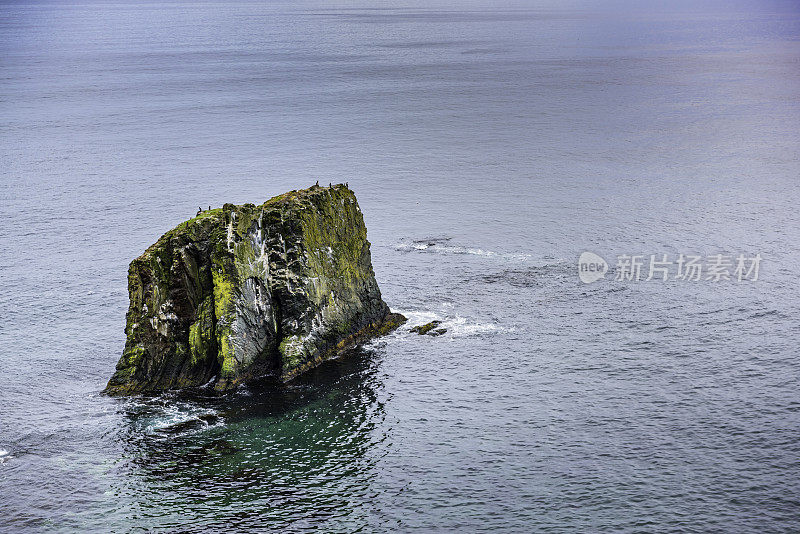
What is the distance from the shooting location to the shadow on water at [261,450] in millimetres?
44438

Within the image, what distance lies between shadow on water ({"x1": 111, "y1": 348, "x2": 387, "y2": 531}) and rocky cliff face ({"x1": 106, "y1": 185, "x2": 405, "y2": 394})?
2.23m

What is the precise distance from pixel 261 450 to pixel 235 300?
40.2 ft

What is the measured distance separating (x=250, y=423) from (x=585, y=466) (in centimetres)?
1988

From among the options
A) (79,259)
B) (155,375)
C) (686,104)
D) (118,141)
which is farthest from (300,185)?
(686,104)

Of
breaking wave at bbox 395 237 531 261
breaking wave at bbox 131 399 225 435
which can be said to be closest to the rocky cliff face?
breaking wave at bbox 131 399 225 435

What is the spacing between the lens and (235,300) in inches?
2296

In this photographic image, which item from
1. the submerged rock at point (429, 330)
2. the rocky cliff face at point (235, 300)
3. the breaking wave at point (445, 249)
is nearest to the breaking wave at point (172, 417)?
the rocky cliff face at point (235, 300)

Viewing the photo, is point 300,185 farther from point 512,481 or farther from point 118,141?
point 512,481

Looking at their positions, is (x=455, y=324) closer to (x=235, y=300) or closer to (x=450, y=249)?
(x=235, y=300)

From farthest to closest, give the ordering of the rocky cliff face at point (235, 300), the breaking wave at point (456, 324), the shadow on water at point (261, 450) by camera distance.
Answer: the breaking wave at point (456, 324) → the rocky cliff face at point (235, 300) → the shadow on water at point (261, 450)

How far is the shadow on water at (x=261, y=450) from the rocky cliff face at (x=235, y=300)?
223 cm

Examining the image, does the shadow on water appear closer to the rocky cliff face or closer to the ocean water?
the ocean water

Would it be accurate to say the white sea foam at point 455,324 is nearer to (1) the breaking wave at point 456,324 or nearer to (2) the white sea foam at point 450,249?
(1) the breaking wave at point 456,324

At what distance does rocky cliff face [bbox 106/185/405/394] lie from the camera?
5762 centimetres
